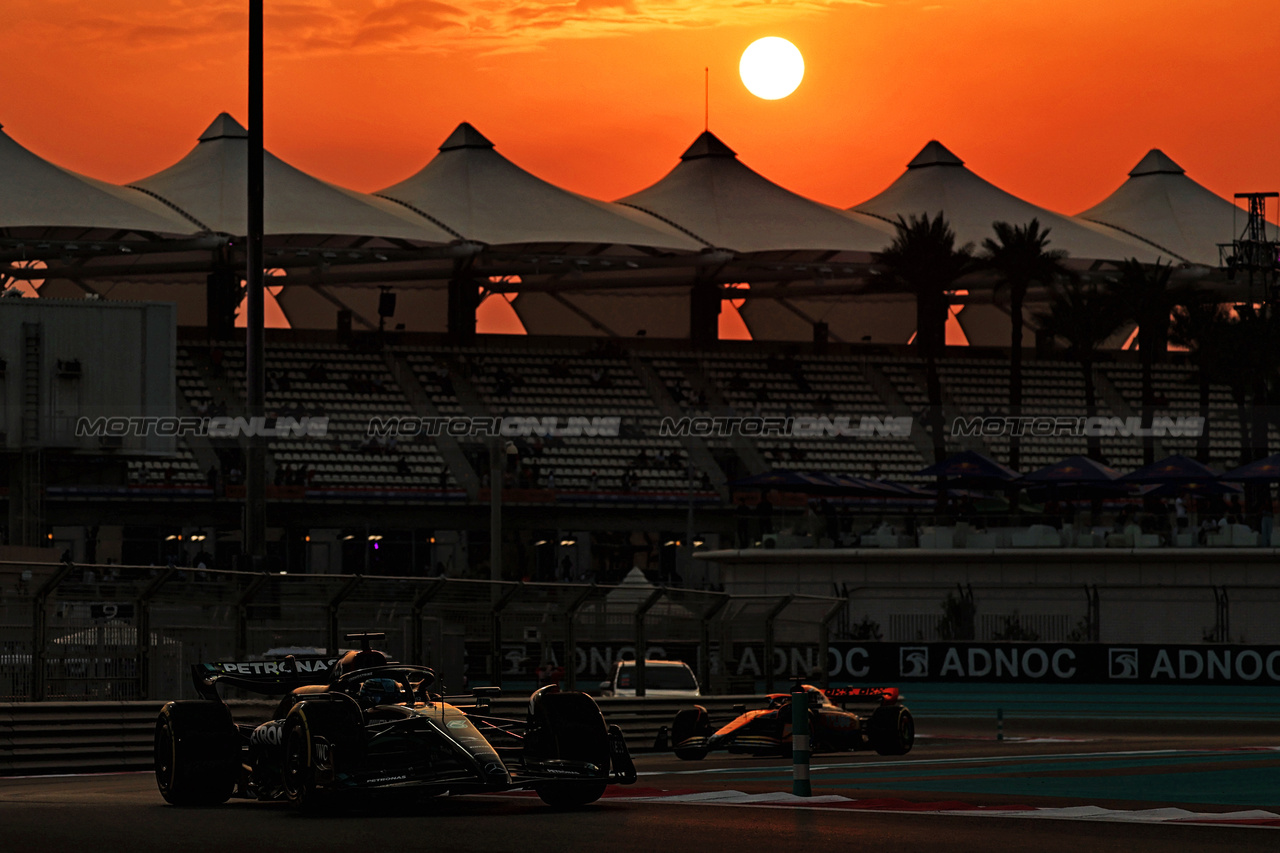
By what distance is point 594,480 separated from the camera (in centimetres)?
Result: 5809

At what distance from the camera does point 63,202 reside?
188ft

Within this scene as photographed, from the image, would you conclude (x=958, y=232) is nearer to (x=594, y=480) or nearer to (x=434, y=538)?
(x=594, y=480)

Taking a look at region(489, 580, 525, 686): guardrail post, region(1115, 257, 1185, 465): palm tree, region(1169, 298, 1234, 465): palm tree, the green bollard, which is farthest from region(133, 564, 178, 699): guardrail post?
region(1115, 257, 1185, 465): palm tree

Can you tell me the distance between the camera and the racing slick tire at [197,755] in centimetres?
1310

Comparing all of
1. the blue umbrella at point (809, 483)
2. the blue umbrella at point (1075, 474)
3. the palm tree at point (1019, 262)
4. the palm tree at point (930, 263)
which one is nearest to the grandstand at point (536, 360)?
the blue umbrella at point (809, 483)

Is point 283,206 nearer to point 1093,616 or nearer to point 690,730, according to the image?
point 1093,616

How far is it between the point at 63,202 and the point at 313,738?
1904 inches

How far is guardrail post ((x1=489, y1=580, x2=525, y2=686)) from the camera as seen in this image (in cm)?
2100

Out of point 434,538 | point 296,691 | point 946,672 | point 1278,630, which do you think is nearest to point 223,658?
point 296,691

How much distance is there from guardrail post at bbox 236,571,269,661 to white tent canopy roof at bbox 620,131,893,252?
4710 cm

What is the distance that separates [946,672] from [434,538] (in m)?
24.8

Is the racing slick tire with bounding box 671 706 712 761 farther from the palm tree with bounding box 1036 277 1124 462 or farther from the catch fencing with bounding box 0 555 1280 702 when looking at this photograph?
the palm tree with bounding box 1036 277 1124 462

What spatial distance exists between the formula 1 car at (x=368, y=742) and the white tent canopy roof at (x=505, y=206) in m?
49.4

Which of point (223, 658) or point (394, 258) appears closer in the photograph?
point (223, 658)
